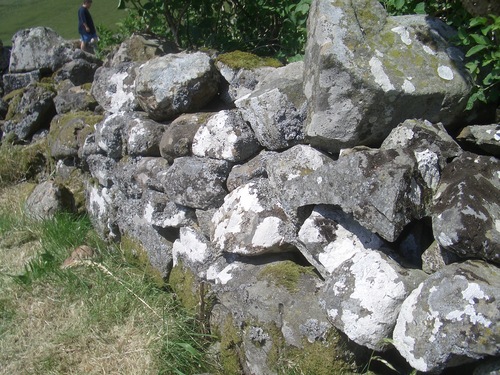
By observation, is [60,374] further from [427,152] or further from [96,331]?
[427,152]

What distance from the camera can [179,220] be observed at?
3.41m

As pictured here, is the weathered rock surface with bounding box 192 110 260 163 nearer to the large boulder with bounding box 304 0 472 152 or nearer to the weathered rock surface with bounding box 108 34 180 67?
the large boulder with bounding box 304 0 472 152

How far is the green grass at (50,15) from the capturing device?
1283cm

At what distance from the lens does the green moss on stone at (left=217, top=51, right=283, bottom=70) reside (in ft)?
11.0

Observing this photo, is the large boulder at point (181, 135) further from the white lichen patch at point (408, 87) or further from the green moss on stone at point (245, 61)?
the white lichen patch at point (408, 87)

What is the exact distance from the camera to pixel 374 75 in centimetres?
244

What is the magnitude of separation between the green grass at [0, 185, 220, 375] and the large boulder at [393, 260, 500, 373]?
1.23 meters

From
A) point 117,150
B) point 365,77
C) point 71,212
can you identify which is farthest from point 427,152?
point 71,212

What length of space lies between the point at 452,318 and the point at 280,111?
126cm

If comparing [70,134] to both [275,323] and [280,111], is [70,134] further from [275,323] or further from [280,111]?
[275,323]

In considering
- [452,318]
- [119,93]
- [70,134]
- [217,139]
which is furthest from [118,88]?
[452,318]

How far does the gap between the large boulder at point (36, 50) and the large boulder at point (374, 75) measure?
4.10 metres

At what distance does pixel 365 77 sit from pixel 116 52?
2.67 m

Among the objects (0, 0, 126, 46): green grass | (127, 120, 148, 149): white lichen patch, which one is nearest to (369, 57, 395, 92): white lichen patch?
(127, 120, 148, 149): white lichen patch
